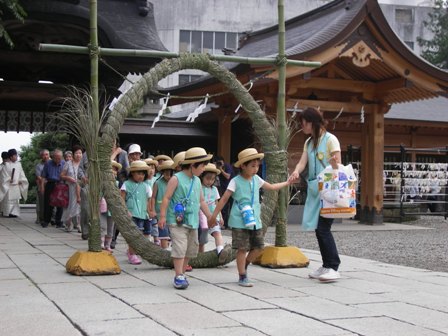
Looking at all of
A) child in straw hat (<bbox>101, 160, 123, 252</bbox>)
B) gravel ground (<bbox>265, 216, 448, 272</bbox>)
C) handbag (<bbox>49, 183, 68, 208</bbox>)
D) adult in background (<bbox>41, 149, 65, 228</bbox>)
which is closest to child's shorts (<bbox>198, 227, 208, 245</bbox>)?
child in straw hat (<bbox>101, 160, 123, 252</bbox>)

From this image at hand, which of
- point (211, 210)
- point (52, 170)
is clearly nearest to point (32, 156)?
point (52, 170)

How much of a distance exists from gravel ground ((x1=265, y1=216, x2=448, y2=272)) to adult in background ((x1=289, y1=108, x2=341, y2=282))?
2272 mm

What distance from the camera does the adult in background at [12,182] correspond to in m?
14.9

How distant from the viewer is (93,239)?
658 centimetres

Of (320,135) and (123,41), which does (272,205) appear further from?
(123,41)

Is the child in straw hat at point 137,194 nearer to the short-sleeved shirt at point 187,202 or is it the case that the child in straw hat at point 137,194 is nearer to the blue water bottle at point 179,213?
the short-sleeved shirt at point 187,202

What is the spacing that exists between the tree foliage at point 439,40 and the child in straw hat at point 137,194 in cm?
3283

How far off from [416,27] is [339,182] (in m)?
43.3

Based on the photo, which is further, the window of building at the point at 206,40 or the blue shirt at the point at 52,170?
the window of building at the point at 206,40

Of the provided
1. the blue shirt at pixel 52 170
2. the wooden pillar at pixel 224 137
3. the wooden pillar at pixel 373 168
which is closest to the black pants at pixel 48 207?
the blue shirt at pixel 52 170

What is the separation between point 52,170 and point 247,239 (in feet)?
25.3

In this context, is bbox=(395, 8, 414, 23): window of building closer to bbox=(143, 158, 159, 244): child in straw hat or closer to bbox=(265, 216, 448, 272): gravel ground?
bbox=(265, 216, 448, 272): gravel ground

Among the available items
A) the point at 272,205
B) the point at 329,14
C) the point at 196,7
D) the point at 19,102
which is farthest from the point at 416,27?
the point at 272,205

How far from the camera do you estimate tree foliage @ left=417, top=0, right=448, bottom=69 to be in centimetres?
3703
